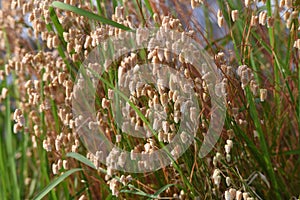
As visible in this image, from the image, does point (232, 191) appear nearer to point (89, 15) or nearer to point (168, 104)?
point (168, 104)

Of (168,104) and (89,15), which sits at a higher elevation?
(89,15)

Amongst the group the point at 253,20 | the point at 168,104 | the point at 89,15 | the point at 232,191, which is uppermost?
the point at 89,15

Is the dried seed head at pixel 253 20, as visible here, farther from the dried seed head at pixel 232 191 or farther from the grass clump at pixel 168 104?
the dried seed head at pixel 232 191

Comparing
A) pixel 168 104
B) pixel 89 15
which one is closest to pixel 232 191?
pixel 168 104

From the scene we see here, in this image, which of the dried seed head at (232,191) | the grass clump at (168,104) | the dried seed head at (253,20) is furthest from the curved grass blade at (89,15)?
the dried seed head at (232,191)

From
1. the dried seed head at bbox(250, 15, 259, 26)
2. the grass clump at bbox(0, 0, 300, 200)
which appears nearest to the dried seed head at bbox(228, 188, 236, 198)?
the grass clump at bbox(0, 0, 300, 200)

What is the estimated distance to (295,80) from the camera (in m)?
1.28

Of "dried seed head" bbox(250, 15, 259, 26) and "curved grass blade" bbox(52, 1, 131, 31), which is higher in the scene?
Result: "curved grass blade" bbox(52, 1, 131, 31)

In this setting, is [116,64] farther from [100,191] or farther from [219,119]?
[100,191]

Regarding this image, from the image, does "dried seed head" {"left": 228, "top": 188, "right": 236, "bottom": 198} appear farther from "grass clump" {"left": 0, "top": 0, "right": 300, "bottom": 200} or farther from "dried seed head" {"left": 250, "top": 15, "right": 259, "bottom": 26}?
"dried seed head" {"left": 250, "top": 15, "right": 259, "bottom": 26}

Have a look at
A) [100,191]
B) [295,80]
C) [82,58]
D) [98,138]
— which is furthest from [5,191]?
[295,80]

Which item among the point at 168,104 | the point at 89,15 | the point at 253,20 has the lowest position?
Result: the point at 168,104

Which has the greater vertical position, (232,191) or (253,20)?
(253,20)

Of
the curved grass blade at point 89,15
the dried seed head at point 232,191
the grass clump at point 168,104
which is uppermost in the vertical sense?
the curved grass blade at point 89,15
